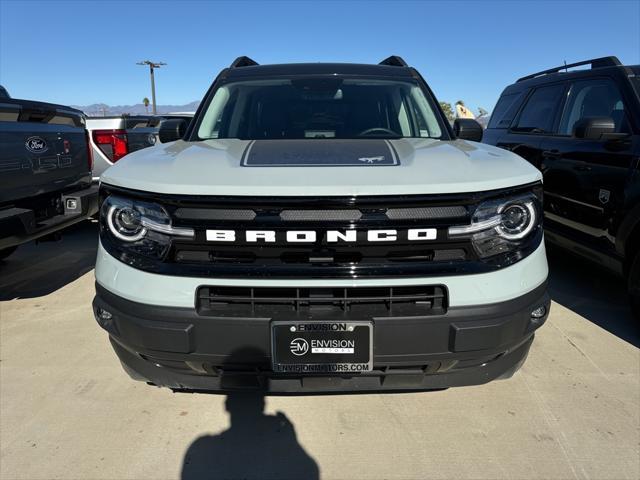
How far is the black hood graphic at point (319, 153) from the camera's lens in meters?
1.97

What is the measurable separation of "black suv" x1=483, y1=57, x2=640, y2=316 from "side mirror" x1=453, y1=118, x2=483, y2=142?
110cm

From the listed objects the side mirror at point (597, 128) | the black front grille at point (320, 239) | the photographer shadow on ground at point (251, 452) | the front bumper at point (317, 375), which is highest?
the side mirror at point (597, 128)

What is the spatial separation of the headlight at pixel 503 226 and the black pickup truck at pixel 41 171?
306 centimetres

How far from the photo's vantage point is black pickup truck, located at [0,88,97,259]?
10.9 feet

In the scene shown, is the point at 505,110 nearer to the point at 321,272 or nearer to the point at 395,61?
the point at 395,61

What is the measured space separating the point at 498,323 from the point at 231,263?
1063 mm

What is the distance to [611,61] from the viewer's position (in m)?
4.11

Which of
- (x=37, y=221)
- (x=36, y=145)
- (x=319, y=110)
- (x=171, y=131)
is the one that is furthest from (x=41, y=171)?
(x=319, y=110)

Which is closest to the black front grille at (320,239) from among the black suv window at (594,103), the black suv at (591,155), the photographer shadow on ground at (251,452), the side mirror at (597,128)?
the photographer shadow on ground at (251,452)

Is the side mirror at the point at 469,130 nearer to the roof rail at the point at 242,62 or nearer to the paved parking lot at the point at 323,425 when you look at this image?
the paved parking lot at the point at 323,425

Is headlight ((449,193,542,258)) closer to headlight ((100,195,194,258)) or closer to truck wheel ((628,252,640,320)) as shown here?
headlight ((100,195,194,258))

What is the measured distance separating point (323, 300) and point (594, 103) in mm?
3768

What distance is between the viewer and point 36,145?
3.71 meters

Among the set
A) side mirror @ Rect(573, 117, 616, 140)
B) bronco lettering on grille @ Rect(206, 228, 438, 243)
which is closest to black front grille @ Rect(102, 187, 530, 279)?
bronco lettering on grille @ Rect(206, 228, 438, 243)
